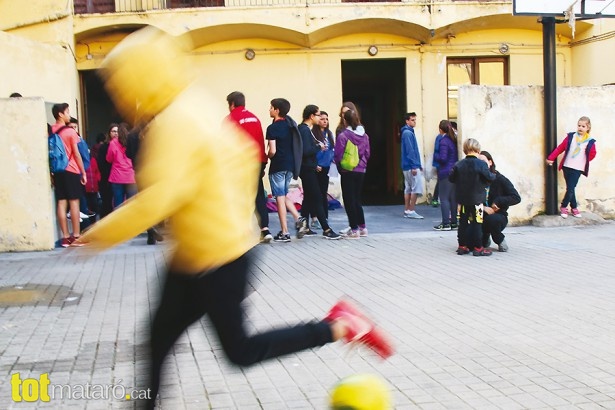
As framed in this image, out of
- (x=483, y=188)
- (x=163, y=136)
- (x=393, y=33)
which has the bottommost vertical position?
(x=483, y=188)

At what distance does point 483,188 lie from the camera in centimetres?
947

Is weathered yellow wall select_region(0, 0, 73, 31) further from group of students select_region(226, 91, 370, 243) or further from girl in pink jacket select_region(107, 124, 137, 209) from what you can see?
group of students select_region(226, 91, 370, 243)

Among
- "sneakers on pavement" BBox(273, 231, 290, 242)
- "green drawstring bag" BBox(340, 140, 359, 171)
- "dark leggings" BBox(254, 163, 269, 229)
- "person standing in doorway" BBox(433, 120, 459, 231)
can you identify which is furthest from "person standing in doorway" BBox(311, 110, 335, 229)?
"person standing in doorway" BBox(433, 120, 459, 231)

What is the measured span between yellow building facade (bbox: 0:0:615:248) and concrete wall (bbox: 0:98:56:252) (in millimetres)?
5252

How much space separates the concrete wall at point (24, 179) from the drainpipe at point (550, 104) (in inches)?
290

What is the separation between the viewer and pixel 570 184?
479 inches

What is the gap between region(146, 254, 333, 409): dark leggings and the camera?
137 inches

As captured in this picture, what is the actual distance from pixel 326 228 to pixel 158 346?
7590 mm

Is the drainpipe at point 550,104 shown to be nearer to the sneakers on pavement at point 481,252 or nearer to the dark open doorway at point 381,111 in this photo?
the sneakers on pavement at point 481,252

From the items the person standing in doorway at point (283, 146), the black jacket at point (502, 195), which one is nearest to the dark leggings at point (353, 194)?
the person standing in doorway at point (283, 146)

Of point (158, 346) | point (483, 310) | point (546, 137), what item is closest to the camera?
point (158, 346)

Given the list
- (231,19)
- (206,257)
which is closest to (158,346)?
(206,257)

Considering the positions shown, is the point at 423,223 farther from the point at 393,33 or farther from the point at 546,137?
the point at 393,33

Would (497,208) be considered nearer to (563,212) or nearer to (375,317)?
(563,212)
